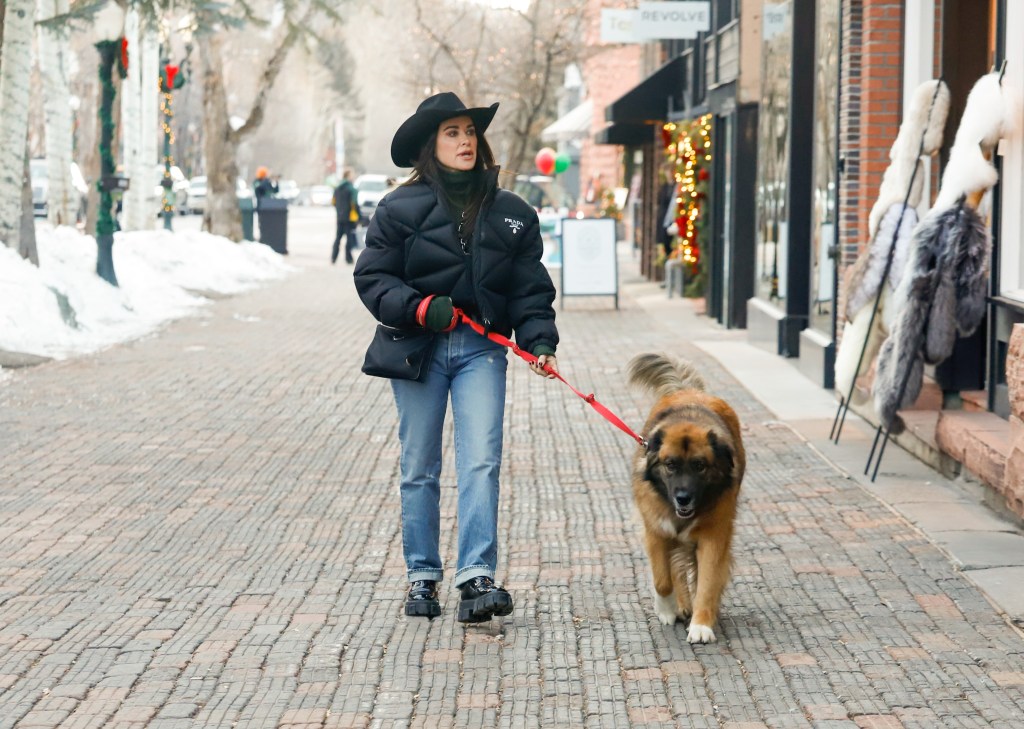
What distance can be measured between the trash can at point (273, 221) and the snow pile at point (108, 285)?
6232 millimetres

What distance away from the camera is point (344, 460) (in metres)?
9.77

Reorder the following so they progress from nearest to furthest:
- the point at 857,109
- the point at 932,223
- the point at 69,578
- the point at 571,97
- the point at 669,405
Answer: the point at 669,405 → the point at 69,578 → the point at 932,223 → the point at 857,109 → the point at 571,97

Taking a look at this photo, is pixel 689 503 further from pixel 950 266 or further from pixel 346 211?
pixel 346 211

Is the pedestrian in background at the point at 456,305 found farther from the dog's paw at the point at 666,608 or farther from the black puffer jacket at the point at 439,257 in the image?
the dog's paw at the point at 666,608

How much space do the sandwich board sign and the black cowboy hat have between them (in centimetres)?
1587

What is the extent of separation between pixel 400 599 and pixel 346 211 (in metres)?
27.3

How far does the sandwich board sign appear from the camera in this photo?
22016mm

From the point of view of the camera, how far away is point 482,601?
19.3ft

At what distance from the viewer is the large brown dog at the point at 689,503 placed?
5.51 metres

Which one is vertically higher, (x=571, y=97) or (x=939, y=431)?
(x=571, y=97)

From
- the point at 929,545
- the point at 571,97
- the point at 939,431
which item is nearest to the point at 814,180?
the point at 939,431

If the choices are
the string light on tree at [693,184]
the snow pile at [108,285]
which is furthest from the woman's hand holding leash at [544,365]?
the string light on tree at [693,184]

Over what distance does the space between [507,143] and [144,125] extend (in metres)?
30.1

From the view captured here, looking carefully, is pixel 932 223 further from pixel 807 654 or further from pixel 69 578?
pixel 69 578
